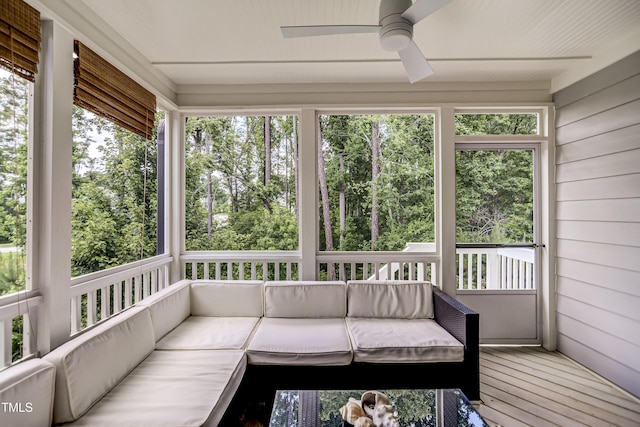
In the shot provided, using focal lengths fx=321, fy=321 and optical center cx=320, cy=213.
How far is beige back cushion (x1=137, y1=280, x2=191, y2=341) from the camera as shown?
2.32 m

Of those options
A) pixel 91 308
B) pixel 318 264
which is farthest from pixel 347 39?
pixel 91 308

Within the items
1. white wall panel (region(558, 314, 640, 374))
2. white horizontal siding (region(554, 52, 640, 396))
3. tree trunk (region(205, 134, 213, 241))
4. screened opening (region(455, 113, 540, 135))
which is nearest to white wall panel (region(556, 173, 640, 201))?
white horizontal siding (region(554, 52, 640, 396))

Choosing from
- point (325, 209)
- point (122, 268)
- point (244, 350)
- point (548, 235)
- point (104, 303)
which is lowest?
point (244, 350)

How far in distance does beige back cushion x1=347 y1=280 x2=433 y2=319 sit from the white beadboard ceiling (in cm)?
200

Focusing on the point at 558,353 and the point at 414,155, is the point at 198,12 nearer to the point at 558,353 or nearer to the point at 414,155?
the point at 414,155

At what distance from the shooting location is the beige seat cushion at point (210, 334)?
2.23 meters

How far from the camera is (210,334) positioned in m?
2.43

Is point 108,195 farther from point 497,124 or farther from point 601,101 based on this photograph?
point 601,101

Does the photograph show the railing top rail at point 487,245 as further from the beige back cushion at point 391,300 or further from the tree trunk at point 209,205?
the tree trunk at point 209,205

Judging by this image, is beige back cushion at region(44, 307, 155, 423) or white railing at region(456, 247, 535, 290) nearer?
beige back cushion at region(44, 307, 155, 423)

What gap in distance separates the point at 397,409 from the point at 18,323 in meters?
2.02

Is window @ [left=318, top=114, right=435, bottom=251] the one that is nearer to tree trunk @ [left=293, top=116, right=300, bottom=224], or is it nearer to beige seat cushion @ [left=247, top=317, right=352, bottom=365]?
tree trunk @ [left=293, top=116, right=300, bottom=224]

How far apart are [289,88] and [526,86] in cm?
241

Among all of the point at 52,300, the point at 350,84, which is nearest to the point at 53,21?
the point at 52,300
